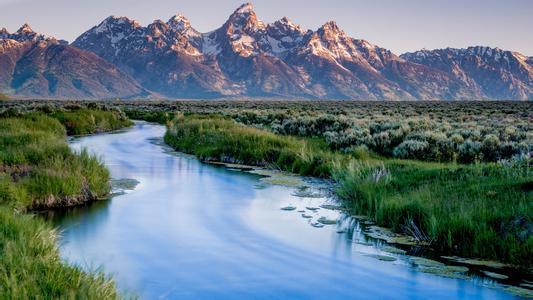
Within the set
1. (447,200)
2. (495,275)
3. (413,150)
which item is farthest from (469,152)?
(495,275)

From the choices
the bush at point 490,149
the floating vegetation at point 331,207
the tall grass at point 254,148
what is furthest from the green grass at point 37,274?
the bush at point 490,149

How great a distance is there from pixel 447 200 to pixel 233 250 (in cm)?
505

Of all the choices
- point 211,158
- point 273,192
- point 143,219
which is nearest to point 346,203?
point 273,192

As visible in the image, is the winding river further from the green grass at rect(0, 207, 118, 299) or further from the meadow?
the meadow

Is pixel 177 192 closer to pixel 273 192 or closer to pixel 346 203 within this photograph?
pixel 273 192

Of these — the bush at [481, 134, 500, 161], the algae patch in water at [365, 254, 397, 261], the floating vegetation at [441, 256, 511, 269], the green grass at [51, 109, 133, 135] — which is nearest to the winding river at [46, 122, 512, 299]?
the algae patch in water at [365, 254, 397, 261]

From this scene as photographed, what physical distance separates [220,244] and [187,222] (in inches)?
→ 85.8

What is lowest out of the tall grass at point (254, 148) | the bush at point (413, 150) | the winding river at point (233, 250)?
the winding river at point (233, 250)

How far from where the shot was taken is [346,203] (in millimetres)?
16266

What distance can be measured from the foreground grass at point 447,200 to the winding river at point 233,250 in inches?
43.2

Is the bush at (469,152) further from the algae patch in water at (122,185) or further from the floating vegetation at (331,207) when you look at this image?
the algae patch in water at (122,185)

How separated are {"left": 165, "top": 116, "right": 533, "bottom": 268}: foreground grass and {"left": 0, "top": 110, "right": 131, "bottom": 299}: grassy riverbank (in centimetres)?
705

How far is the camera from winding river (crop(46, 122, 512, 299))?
9859 mm

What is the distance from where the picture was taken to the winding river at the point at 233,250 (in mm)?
9859
